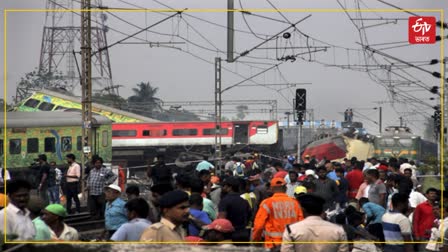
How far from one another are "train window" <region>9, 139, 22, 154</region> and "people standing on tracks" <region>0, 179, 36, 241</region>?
1969cm

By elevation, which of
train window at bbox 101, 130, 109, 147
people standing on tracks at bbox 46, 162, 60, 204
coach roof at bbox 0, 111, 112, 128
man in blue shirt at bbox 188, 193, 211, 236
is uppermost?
coach roof at bbox 0, 111, 112, 128

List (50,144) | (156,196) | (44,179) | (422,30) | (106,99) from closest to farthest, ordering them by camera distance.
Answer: (156,196) → (422,30) → (44,179) → (50,144) → (106,99)

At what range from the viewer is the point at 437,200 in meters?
10.2

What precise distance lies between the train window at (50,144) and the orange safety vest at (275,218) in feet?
68.3

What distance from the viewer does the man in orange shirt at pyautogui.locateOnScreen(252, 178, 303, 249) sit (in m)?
8.10

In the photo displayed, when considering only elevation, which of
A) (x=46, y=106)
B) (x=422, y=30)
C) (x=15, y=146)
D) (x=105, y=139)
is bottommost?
(x=15, y=146)

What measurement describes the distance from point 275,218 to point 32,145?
67.1 ft

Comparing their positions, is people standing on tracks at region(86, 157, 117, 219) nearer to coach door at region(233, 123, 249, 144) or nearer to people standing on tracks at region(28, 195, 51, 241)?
people standing on tracks at region(28, 195, 51, 241)

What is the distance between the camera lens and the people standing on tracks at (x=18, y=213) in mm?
7156

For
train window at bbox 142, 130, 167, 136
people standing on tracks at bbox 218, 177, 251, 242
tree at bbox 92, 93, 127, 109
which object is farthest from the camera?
train window at bbox 142, 130, 167, 136

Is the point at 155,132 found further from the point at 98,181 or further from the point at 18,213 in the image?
the point at 18,213

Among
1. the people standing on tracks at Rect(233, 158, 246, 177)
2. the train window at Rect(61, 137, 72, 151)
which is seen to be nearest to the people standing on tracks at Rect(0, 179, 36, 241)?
the people standing on tracks at Rect(233, 158, 246, 177)

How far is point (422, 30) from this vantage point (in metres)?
13.1

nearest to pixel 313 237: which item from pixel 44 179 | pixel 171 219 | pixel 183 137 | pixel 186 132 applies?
pixel 171 219
